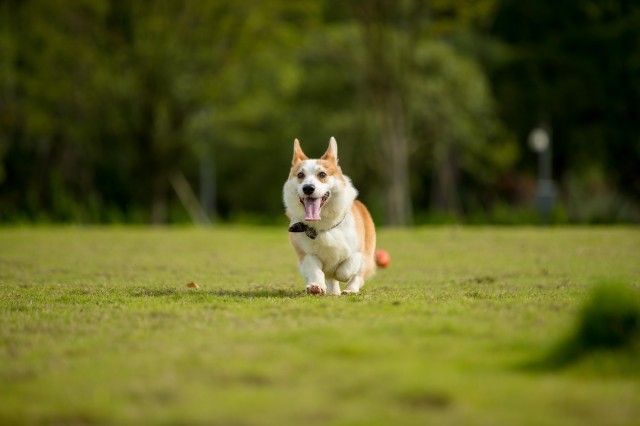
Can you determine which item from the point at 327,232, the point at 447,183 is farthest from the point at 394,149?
the point at 327,232

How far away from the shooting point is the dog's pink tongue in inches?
314

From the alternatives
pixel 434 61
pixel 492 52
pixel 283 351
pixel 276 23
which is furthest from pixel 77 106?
pixel 283 351

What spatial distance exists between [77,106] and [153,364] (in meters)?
30.0

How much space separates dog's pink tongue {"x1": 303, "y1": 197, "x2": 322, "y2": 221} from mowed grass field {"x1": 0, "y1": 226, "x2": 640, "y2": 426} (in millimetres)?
683

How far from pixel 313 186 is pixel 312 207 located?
0.20m

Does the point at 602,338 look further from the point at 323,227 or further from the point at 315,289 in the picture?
the point at 323,227

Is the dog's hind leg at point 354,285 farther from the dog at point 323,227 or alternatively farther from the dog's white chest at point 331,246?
the dog's white chest at point 331,246

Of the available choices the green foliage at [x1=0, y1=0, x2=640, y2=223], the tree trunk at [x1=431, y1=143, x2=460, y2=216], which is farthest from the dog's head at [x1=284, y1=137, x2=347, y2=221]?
the tree trunk at [x1=431, y1=143, x2=460, y2=216]

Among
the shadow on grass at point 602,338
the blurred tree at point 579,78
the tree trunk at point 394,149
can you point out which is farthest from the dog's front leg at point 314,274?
the blurred tree at point 579,78

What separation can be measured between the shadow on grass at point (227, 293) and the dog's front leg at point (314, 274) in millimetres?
132

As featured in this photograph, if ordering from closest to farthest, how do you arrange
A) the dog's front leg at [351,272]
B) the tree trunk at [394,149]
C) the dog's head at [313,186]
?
the dog's head at [313,186], the dog's front leg at [351,272], the tree trunk at [394,149]

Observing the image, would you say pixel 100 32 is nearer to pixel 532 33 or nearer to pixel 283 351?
pixel 532 33

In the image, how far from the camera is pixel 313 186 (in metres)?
7.90

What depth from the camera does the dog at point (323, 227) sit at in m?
7.99
